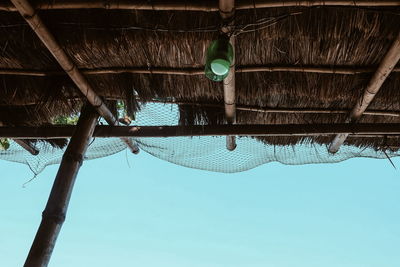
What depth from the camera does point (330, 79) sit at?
8.84 ft

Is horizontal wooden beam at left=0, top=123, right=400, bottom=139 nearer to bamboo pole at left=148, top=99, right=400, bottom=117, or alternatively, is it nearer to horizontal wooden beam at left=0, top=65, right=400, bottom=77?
bamboo pole at left=148, top=99, right=400, bottom=117

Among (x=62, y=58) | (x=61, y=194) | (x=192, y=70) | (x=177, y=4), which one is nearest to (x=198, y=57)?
(x=192, y=70)

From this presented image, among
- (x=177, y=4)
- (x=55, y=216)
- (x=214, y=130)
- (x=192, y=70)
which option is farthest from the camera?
(x=214, y=130)

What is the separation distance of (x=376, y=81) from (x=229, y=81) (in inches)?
36.3

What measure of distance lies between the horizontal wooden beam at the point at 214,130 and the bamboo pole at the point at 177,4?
991mm

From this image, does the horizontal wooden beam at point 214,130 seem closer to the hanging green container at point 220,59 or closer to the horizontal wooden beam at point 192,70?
the horizontal wooden beam at point 192,70

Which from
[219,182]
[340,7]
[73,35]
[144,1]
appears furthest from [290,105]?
[219,182]

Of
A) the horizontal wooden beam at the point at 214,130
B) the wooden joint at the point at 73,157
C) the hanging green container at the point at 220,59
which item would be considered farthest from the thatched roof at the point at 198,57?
the wooden joint at the point at 73,157

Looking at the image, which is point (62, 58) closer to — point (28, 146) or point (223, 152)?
point (28, 146)

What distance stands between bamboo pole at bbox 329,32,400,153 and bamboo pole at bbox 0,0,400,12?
0.99 ft

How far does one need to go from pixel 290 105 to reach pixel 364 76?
0.56m

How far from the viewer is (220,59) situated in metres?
1.94

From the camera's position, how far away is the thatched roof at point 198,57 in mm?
2285

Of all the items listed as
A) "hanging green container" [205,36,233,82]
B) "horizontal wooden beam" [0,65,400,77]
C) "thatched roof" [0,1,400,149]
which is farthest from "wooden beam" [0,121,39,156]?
"hanging green container" [205,36,233,82]
